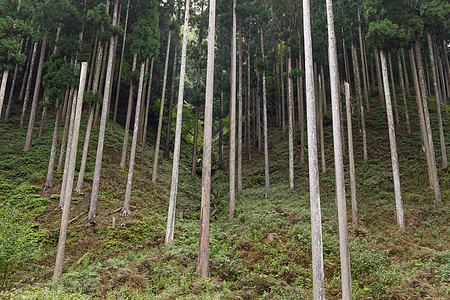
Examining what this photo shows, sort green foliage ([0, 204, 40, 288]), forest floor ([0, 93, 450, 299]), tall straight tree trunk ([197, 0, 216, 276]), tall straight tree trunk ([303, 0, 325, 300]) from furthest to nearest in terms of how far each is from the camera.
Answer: tall straight tree trunk ([197, 0, 216, 276]) < forest floor ([0, 93, 450, 299]) < green foliage ([0, 204, 40, 288]) < tall straight tree trunk ([303, 0, 325, 300])

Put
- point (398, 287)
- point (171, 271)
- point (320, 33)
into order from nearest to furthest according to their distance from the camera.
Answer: point (398, 287), point (171, 271), point (320, 33)

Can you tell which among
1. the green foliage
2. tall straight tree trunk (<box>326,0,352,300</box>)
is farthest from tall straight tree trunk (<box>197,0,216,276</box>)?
the green foliage

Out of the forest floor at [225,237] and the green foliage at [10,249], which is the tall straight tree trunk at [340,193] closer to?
the forest floor at [225,237]

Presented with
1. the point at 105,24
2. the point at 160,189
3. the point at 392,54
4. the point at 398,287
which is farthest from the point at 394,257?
the point at 392,54

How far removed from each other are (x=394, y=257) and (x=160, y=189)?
14020mm

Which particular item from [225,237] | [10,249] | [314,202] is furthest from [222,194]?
[10,249]

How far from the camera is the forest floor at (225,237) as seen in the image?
7.51 meters

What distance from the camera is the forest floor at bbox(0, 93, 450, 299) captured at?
751 centimetres

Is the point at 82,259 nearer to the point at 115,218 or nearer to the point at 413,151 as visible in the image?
the point at 115,218

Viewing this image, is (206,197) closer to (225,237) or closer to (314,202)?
(314,202)

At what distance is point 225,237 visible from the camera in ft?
38.7

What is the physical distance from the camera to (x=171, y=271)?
8570 millimetres

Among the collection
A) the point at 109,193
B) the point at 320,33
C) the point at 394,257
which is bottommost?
the point at 394,257

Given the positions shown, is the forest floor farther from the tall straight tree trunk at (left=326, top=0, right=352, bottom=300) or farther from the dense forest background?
the tall straight tree trunk at (left=326, top=0, right=352, bottom=300)
